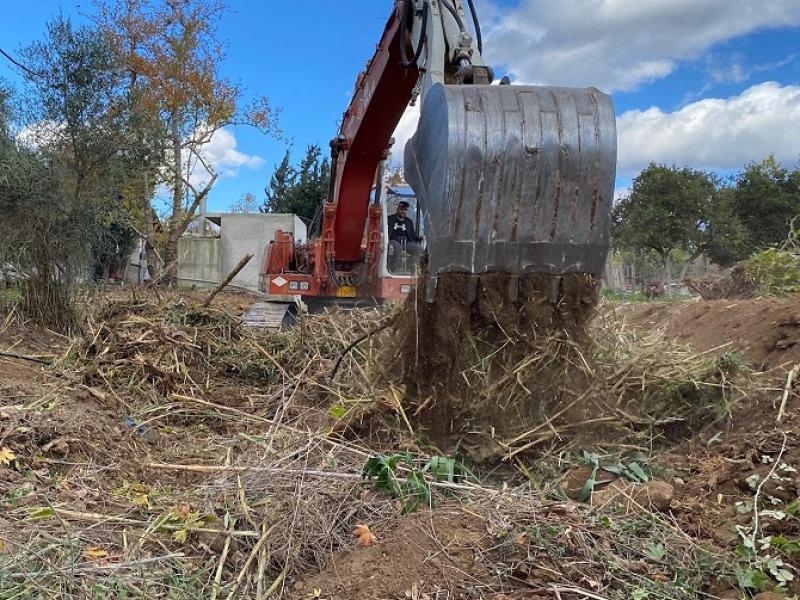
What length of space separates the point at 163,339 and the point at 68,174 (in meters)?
4.07

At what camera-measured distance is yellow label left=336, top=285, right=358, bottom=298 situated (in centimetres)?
938

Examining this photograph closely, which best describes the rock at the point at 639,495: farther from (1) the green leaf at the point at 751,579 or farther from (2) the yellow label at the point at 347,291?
(2) the yellow label at the point at 347,291

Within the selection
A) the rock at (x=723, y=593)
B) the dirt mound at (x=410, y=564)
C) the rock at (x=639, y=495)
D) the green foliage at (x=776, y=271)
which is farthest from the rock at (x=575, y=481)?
the green foliage at (x=776, y=271)

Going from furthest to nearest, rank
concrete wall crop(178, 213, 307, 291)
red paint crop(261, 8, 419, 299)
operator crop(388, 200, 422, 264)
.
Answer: concrete wall crop(178, 213, 307, 291), operator crop(388, 200, 422, 264), red paint crop(261, 8, 419, 299)

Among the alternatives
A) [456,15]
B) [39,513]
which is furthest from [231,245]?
[39,513]

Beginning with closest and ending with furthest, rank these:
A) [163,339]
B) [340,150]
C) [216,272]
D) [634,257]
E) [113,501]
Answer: [113,501] → [163,339] → [340,150] → [216,272] → [634,257]

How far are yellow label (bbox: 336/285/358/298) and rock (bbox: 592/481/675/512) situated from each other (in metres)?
6.21

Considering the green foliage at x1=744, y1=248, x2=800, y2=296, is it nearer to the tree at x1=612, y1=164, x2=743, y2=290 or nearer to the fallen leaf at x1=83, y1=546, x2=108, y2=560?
the fallen leaf at x1=83, y1=546, x2=108, y2=560

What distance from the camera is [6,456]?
3.62 meters

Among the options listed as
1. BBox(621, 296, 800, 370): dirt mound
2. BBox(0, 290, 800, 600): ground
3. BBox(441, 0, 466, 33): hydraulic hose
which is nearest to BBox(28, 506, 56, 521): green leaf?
BBox(0, 290, 800, 600): ground

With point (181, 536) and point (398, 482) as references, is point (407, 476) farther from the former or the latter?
point (181, 536)

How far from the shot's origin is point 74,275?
8711mm

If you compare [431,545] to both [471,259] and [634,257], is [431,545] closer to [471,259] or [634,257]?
[471,259]

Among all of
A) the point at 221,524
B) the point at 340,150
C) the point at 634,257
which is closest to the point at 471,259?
the point at 221,524
